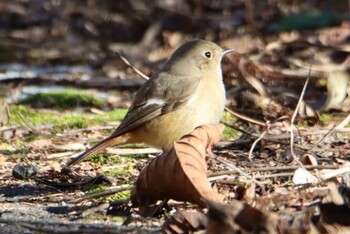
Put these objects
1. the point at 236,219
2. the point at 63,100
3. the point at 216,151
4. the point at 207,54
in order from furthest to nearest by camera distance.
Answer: the point at 63,100 → the point at 207,54 → the point at 216,151 → the point at 236,219

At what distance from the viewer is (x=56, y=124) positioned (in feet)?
20.4

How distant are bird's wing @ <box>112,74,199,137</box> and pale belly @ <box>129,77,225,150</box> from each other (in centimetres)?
4

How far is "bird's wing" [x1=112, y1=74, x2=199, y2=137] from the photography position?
567cm

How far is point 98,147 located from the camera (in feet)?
16.9

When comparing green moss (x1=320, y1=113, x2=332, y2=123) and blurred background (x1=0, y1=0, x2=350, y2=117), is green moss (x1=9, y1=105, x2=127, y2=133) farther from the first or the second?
green moss (x1=320, y1=113, x2=332, y2=123)

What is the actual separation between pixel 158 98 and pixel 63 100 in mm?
1429

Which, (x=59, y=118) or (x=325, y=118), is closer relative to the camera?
(x=325, y=118)

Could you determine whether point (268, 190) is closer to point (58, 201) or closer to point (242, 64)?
point (58, 201)

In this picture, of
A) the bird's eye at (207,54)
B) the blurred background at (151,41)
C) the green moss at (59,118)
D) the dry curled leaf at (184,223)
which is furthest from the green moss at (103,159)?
the dry curled leaf at (184,223)

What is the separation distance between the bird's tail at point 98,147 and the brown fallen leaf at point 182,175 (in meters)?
1.20

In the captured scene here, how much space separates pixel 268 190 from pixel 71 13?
696 cm

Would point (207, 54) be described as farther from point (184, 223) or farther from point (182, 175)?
point (184, 223)

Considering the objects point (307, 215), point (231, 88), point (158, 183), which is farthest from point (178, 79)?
point (307, 215)

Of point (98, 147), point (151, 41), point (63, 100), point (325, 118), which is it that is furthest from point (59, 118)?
point (151, 41)
